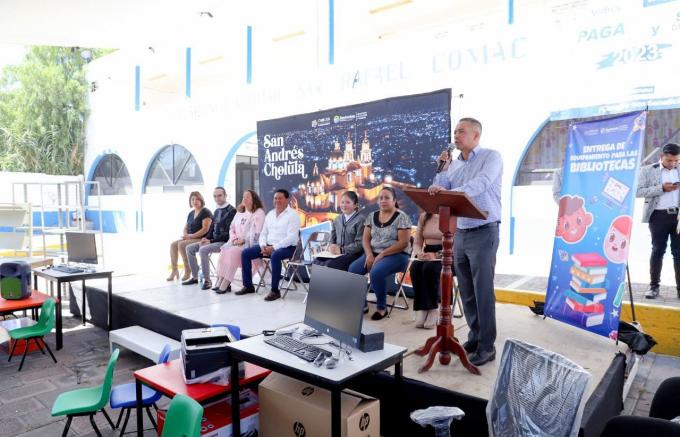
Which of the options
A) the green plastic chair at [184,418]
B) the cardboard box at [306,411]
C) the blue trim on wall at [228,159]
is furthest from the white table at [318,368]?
the blue trim on wall at [228,159]

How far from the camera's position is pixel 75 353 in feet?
15.5

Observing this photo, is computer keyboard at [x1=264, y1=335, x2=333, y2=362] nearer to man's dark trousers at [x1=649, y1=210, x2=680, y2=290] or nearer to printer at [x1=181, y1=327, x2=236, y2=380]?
printer at [x1=181, y1=327, x2=236, y2=380]

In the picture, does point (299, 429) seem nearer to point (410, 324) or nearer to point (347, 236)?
point (410, 324)

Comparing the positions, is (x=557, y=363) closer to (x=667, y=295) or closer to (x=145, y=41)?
(x=667, y=295)

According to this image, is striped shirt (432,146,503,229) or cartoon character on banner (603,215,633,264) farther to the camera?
cartoon character on banner (603,215,633,264)

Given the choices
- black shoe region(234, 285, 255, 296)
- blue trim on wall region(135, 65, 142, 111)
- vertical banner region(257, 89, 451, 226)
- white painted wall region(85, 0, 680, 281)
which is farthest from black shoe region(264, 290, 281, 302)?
blue trim on wall region(135, 65, 142, 111)

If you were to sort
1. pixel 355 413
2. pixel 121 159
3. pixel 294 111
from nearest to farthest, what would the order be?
pixel 355 413 < pixel 294 111 < pixel 121 159

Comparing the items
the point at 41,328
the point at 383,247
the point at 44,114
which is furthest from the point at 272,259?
the point at 44,114

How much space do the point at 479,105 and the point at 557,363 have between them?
6433mm

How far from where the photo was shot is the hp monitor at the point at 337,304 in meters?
2.38

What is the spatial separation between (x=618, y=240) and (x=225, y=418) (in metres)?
3.15

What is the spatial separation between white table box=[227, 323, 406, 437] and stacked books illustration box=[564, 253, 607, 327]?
1.99 m

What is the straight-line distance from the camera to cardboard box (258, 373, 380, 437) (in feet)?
7.84

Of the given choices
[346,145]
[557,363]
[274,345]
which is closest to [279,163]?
[346,145]
